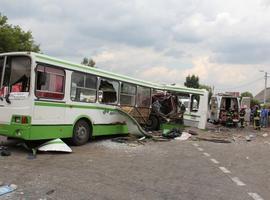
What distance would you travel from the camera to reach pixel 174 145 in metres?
15.2

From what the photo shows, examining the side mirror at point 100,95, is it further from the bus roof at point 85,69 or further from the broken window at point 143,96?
the broken window at point 143,96

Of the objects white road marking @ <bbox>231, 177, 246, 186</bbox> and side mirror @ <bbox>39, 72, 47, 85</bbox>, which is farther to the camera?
side mirror @ <bbox>39, 72, 47, 85</bbox>

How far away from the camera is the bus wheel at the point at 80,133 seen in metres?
13.0

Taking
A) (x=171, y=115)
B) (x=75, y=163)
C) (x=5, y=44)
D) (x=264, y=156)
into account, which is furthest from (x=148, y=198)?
(x=5, y=44)

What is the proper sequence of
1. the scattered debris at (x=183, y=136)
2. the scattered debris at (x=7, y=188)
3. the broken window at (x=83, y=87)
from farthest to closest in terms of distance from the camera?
the scattered debris at (x=183, y=136) → the broken window at (x=83, y=87) → the scattered debris at (x=7, y=188)

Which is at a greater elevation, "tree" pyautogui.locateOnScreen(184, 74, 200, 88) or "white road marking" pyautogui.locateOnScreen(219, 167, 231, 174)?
"tree" pyautogui.locateOnScreen(184, 74, 200, 88)

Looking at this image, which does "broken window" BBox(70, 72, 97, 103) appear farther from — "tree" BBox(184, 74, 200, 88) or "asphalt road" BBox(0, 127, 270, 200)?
"tree" BBox(184, 74, 200, 88)

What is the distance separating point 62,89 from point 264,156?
6917 mm

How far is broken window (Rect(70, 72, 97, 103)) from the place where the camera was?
12.8m

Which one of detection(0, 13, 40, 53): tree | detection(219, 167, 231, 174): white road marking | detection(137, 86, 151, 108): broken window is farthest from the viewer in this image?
detection(0, 13, 40, 53): tree

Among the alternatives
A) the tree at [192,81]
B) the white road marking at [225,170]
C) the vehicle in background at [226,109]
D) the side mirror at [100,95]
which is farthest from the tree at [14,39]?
the tree at [192,81]

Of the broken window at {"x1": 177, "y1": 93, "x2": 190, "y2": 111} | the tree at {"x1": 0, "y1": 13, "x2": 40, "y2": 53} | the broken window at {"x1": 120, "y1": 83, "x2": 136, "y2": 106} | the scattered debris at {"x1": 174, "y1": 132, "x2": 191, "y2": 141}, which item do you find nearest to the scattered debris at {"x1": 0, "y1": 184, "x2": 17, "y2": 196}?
the broken window at {"x1": 120, "y1": 83, "x2": 136, "y2": 106}

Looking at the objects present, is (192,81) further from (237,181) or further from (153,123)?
(237,181)

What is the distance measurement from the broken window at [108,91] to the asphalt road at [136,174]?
6.93 feet
